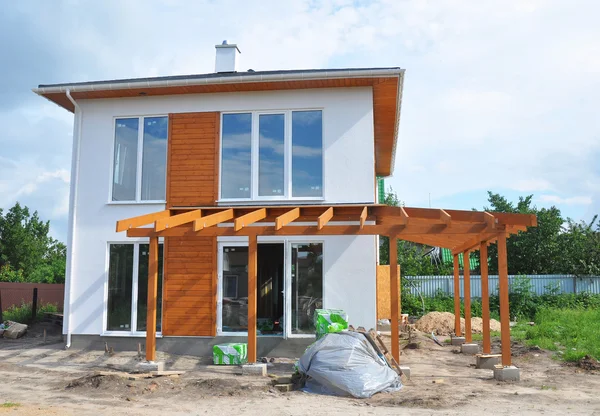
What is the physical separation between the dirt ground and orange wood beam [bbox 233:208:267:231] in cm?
260

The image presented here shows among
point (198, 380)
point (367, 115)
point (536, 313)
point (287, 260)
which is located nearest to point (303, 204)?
point (287, 260)

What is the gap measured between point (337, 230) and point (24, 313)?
39.5 feet

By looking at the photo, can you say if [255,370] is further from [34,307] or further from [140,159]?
[34,307]

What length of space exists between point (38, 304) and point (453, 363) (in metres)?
13.8

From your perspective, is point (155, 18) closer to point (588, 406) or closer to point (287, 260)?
point (287, 260)

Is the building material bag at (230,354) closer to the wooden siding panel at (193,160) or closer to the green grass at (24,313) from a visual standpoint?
the wooden siding panel at (193,160)

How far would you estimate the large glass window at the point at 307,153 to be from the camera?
1254 cm

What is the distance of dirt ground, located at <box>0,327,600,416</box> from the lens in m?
7.56

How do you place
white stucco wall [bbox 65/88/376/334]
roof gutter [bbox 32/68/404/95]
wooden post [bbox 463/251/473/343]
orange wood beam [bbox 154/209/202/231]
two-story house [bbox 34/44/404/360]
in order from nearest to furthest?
1. orange wood beam [bbox 154/209/202/231]
2. roof gutter [bbox 32/68/404/95]
3. white stucco wall [bbox 65/88/376/334]
4. two-story house [bbox 34/44/404/360]
5. wooden post [bbox 463/251/473/343]

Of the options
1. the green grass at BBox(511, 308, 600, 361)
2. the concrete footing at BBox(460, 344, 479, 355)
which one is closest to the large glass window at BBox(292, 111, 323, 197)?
the concrete footing at BBox(460, 344, 479, 355)

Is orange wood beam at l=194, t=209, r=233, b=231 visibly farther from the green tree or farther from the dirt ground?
the green tree

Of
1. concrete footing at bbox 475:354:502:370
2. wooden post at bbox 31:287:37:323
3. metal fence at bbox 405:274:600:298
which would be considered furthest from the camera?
metal fence at bbox 405:274:600:298

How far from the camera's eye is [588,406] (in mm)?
7660

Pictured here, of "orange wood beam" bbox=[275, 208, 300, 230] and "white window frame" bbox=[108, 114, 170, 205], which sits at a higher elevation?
"white window frame" bbox=[108, 114, 170, 205]
